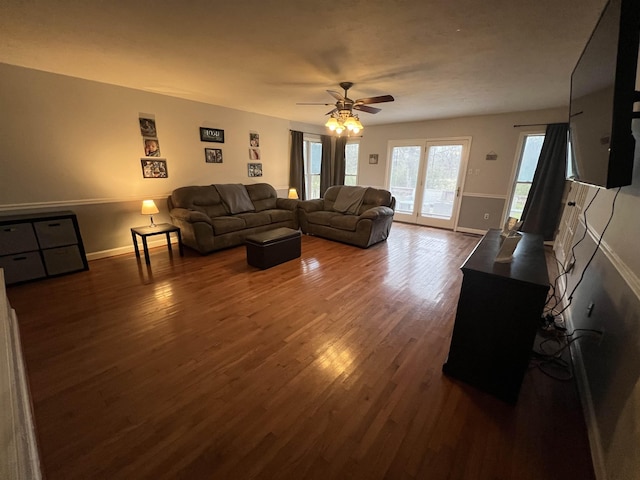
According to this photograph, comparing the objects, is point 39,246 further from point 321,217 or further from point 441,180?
point 441,180

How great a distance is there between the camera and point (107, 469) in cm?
116

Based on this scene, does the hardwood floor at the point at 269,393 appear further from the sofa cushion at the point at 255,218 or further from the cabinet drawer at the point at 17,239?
the sofa cushion at the point at 255,218

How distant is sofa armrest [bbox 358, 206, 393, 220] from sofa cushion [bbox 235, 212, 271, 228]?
165 centimetres

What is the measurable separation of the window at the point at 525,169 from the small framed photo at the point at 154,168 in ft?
20.6

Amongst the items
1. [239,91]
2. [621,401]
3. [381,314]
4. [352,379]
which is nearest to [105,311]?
[352,379]

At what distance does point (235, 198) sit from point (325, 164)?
3.06 meters

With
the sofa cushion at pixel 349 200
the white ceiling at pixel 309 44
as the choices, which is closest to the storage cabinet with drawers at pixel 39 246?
the white ceiling at pixel 309 44

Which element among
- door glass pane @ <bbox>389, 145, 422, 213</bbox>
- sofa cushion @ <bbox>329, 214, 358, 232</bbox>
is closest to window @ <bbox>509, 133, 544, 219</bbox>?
door glass pane @ <bbox>389, 145, 422, 213</bbox>

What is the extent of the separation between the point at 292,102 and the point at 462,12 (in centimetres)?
296

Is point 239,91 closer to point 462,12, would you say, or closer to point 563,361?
point 462,12

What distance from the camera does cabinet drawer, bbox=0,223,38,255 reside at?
265 centimetres

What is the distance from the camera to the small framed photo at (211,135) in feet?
14.6

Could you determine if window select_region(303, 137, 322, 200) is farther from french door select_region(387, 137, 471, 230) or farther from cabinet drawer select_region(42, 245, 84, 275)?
cabinet drawer select_region(42, 245, 84, 275)

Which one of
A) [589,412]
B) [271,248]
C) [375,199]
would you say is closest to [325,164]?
[375,199]
